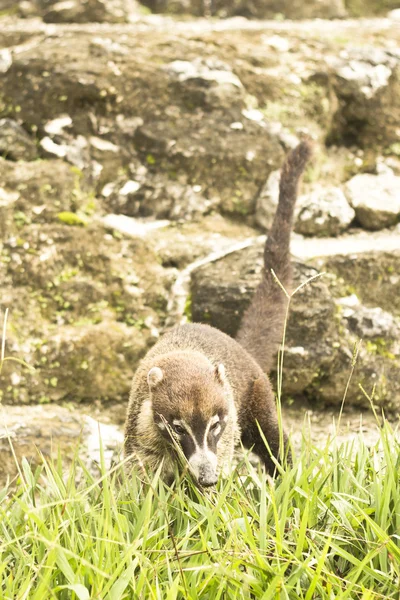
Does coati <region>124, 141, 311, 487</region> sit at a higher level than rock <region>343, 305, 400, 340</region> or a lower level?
higher

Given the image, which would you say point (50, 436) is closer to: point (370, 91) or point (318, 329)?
point (318, 329)

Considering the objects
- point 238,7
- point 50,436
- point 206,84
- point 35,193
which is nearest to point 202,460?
point 50,436

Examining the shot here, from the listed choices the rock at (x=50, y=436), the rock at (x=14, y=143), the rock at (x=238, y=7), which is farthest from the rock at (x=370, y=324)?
the rock at (x=238, y=7)

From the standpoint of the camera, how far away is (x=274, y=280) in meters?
3.85

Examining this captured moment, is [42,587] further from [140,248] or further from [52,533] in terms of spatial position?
[140,248]

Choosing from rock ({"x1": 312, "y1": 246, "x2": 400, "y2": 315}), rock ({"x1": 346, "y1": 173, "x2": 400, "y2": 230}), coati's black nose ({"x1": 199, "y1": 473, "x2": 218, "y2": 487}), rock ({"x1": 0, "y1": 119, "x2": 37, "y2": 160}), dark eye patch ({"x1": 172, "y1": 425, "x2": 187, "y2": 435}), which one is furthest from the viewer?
rock ({"x1": 346, "y1": 173, "x2": 400, "y2": 230})

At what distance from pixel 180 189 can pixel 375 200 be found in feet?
4.97

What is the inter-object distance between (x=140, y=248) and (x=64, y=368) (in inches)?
41.1

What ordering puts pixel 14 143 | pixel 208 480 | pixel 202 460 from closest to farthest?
pixel 208 480, pixel 202 460, pixel 14 143

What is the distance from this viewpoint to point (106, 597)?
6.48ft

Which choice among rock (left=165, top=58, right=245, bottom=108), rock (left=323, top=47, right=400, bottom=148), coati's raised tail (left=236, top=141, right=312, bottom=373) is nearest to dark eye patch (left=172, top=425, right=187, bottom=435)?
coati's raised tail (left=236, top=141, right=312, bottom=373)

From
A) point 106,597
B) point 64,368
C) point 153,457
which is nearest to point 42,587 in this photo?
point 106,597

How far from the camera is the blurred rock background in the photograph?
4.32 m

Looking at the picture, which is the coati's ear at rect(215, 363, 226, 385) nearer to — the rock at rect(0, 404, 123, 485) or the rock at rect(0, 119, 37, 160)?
the rock at rect(0, 404, 123, 485)
